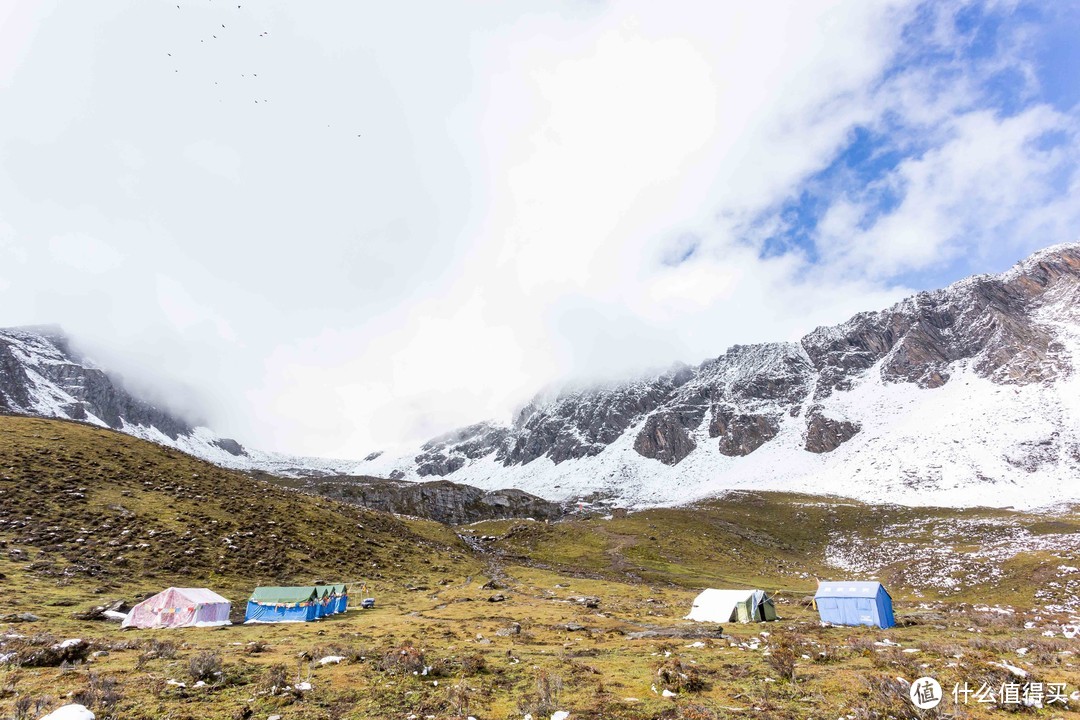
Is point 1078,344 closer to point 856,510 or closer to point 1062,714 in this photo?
point 856,510

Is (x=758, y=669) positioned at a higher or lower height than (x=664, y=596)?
higher

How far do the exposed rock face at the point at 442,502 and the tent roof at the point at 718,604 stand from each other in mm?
104462

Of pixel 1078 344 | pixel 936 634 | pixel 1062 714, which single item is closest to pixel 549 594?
pixel 936 634

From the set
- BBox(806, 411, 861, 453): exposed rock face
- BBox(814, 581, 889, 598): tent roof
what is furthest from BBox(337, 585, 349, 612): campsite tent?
BBox(806, 411, 861, 453): exposed rock face

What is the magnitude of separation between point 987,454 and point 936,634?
499ft

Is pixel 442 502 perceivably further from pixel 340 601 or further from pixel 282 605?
pixel 282 605

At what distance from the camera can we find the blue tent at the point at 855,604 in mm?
40406

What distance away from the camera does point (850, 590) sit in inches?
1704

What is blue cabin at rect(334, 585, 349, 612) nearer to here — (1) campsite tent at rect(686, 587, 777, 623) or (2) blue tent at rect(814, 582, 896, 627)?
(1) campsite tent at rect(686, 587, 777, 623)

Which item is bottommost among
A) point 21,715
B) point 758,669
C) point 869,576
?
point 869,576

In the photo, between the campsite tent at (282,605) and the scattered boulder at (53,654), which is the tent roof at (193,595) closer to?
the campsite tent at (282,605)

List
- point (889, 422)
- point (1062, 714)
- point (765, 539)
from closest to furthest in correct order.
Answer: point (1062, 714) < point (765, 539) < point (889, 422)

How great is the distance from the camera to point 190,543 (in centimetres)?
4794

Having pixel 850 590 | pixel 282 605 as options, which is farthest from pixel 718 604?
pixel 282 605
